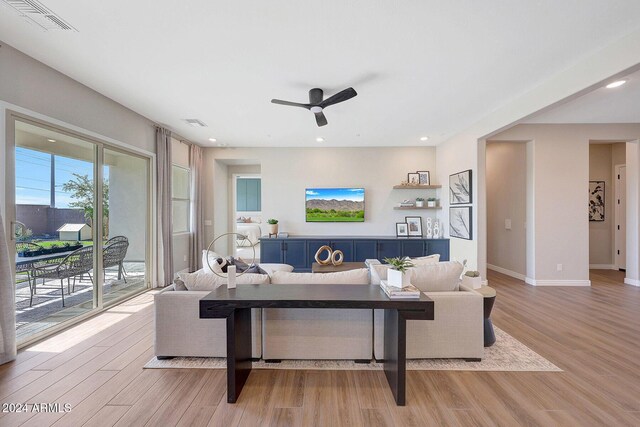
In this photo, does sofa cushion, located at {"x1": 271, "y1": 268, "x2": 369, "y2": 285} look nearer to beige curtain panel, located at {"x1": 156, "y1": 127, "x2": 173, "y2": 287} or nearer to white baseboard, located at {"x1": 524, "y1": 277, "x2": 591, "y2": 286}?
beige curtain panel, located at {"x1": 156, "y1": 127, "x2": 173, "y2": 287}

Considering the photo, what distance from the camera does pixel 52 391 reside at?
193 cm

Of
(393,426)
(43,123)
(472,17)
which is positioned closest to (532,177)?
(472,17)

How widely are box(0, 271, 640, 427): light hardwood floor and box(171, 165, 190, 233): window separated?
8.88ft

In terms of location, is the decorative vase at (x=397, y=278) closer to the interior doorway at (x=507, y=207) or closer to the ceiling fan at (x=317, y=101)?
the ceiling fan at (x=317, y=101)

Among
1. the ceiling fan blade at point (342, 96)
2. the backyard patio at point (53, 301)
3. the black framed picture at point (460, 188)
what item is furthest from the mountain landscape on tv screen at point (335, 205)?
the backyard patio at point (53, 301)

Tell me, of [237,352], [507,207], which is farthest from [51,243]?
[507,207]

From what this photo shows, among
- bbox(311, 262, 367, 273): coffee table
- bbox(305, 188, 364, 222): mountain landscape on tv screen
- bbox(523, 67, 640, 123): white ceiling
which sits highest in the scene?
bbox(523, 67, 640, 123): white ceiling

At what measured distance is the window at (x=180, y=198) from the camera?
5137mm

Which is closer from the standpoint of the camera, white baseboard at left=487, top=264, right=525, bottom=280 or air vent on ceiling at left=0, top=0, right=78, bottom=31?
air vent on ceiling at left=0, top=0, right=78, bottom=31

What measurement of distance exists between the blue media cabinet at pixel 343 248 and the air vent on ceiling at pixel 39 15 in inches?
160

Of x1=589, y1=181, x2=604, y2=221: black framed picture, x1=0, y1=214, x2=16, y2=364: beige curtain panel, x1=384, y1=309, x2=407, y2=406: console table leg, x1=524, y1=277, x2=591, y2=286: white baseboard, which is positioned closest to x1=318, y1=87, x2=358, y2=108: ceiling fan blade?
x1=384, y1=309, x2=407, y2=406: console table leg

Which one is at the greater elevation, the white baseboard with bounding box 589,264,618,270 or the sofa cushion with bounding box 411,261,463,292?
the sofa cushion with bounding box 411,261,463,292

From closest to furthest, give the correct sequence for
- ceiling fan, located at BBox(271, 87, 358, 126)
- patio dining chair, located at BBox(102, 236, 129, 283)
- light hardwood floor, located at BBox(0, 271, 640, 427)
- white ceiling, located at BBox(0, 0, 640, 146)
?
light hardwood floor, located at BBox(0, 271, 640, 427)
white ceiling, located at BBox(0, 0, 640, 146)
ceiling fan, located at BBox(271, 87, 358, 126)
patio dining chair, located at BBox(102, 236, 129, 283)

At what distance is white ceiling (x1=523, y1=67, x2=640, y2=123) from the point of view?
3.29 meters
